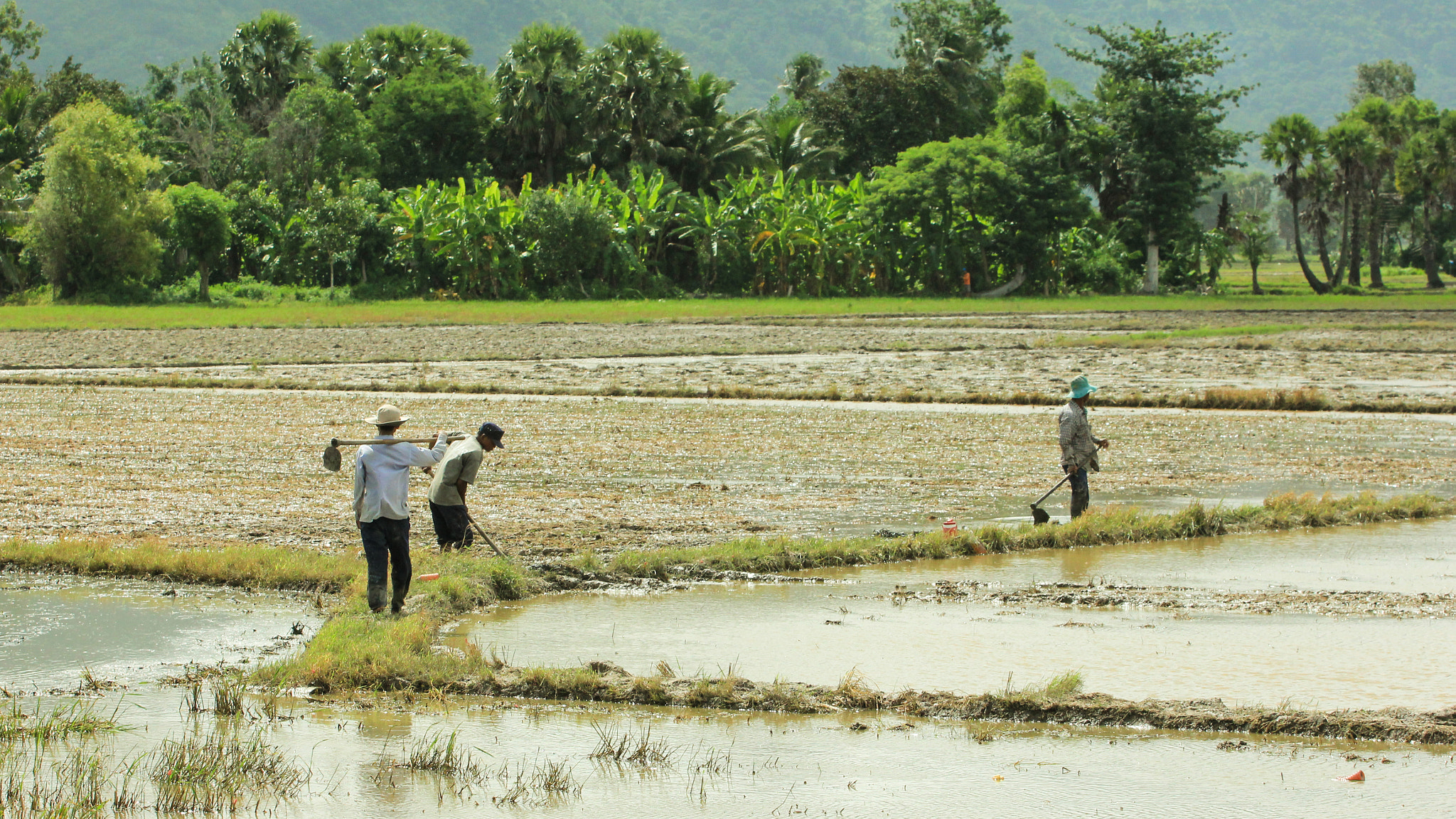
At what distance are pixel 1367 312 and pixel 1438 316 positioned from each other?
96.7 inches

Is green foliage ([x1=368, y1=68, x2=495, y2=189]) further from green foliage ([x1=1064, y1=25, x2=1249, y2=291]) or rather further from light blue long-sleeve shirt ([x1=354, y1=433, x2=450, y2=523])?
light blue long-sleeve shirt ([x1=354, y1=433, x2=450, y2=523])

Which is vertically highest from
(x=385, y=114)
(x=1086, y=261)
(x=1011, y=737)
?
(x=385, y=114)

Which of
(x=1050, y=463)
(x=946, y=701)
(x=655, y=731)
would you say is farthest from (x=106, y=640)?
(x=1050, y=463)

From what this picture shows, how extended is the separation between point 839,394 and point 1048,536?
10317 mm

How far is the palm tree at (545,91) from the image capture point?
54.6m

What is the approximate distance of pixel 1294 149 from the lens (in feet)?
187

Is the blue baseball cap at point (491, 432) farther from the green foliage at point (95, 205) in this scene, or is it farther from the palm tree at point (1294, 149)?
the palm tree at point (1294, 149)

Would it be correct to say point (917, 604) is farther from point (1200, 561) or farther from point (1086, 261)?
point (1086, 261)

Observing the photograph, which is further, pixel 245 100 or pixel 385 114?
pixel 245 100

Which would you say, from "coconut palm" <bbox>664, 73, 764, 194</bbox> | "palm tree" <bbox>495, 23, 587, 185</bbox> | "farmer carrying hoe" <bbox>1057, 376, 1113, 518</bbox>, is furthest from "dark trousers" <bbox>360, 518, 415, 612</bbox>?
"coconut palm" <bbox>664, 73, 764, 194</bbox>

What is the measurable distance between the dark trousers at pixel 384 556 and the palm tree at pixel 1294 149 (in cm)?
5451

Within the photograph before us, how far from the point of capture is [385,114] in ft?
188

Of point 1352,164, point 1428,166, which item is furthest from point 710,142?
point 1428,166

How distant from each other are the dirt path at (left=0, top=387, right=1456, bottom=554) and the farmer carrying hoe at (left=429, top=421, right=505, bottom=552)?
72 cm
